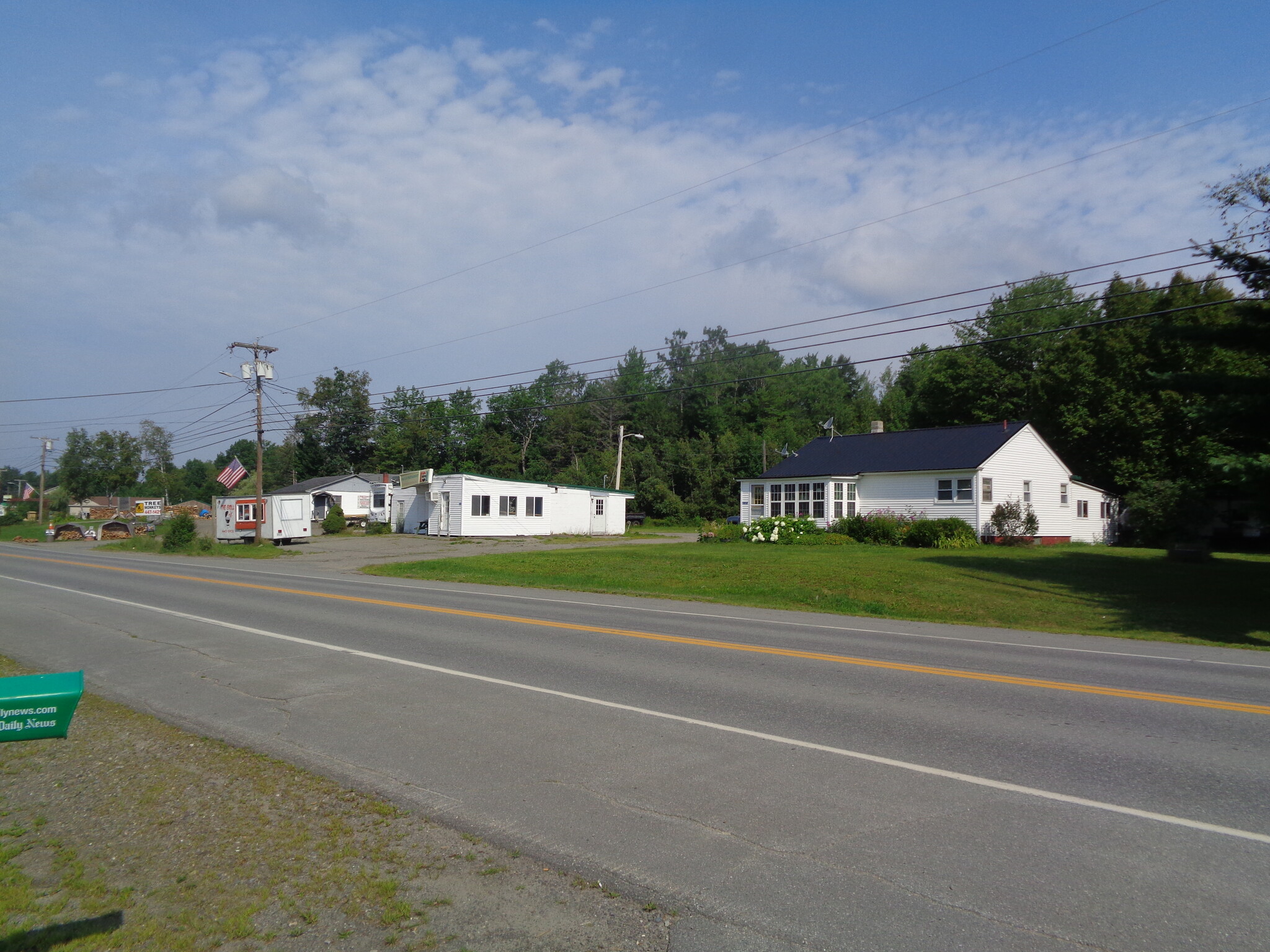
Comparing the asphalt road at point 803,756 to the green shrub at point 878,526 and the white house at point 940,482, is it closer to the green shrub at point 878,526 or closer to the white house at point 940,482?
the green shrub at point 878,526

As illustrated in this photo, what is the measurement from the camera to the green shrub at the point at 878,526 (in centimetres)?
3456

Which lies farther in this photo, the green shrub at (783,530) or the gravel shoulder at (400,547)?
the green shrub at (783,530)

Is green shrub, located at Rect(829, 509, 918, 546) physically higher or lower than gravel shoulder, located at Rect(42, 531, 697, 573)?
higher

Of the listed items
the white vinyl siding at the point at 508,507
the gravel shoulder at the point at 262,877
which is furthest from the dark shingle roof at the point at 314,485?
the gravel shoulder at the point at 262,877

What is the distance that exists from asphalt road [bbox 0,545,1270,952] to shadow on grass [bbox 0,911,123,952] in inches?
76.7

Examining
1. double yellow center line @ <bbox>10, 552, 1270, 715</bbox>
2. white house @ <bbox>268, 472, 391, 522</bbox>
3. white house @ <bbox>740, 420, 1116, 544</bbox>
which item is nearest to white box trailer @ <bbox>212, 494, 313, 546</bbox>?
white house @ <bbox>268, 472, 391, 522</bbox>

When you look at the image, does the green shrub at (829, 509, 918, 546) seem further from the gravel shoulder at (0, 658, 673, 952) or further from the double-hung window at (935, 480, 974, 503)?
the gravel shoulder at (0, 658, 673, 952)

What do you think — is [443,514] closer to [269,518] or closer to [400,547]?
[400,547]

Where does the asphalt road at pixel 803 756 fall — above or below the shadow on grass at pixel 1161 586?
above

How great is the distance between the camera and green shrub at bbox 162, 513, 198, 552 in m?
39.8

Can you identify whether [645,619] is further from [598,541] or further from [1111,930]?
[598,541]

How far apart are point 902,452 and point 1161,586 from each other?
18472 millimetres

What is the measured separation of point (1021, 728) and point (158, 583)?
2207cm

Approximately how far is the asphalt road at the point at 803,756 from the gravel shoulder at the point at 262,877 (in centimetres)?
34
